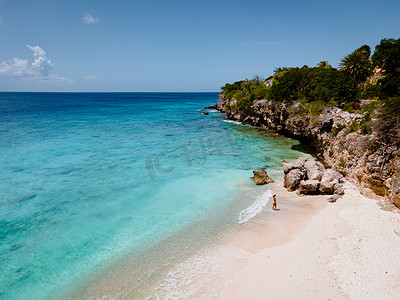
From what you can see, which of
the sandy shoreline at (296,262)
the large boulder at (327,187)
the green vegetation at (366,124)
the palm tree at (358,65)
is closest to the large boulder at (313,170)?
the large boulder at (327,187)

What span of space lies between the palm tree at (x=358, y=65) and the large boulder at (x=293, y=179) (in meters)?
19.9

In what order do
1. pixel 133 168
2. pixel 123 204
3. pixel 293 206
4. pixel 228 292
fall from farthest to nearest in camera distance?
pixel 133 168 → pixel 123 204 → pixel 293 206 → pixel 228 292

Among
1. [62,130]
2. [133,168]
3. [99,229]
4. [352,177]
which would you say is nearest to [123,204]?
[99,229]

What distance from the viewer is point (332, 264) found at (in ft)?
34.5

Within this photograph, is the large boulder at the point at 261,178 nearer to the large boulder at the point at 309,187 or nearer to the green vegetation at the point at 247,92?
the large boulder at the point at 309,187

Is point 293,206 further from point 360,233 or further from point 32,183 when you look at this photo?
point 32,183

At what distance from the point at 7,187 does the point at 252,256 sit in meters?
22.5

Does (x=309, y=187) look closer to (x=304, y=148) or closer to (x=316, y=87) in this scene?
(x=304, y=148)

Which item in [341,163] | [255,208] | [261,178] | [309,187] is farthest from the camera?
[261,178]

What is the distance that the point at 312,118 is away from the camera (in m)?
27.4

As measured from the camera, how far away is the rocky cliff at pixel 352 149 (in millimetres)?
15517

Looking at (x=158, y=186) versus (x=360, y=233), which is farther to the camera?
(x=158, y=186)

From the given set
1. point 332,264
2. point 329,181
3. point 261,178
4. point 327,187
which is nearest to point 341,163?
point 329,181

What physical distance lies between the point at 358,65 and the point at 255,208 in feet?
87.5
